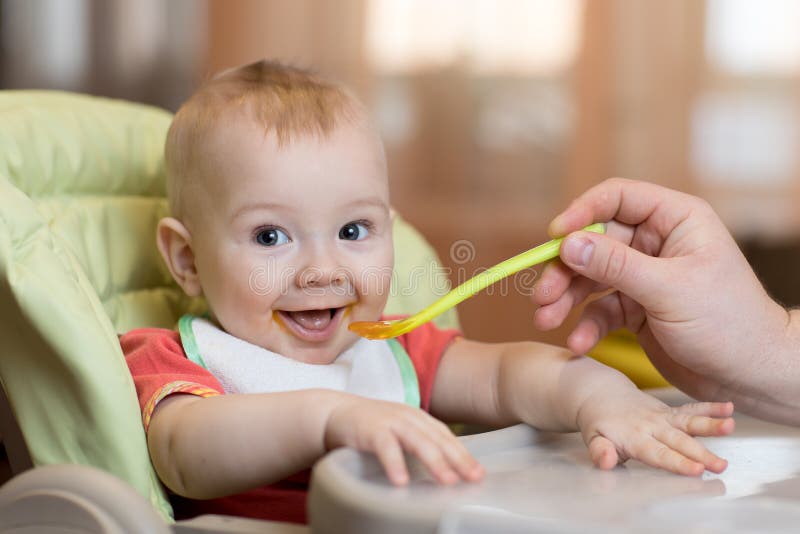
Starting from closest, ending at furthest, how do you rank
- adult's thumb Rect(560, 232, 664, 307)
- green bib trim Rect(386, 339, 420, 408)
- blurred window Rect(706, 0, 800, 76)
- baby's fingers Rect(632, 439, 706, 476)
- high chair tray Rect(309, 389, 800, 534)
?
high chair tray Rect(309, 389, 800, 534) → baby's fingers Rect(632, 439, 706, 476) → adult's thumb Rect(560, 232, 664, 307) → green bib trim Rect(386, 339, 420, 408) → blurred window Rect(706, 0, 800, 76)

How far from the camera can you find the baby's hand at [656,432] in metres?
0.75

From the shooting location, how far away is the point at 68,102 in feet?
3.76

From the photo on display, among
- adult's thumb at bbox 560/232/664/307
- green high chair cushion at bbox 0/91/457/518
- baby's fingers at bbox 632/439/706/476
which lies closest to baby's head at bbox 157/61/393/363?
green high chair cushion at bbox 0/91/457/518

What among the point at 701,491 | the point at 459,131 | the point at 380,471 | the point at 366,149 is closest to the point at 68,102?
the point at 366,149

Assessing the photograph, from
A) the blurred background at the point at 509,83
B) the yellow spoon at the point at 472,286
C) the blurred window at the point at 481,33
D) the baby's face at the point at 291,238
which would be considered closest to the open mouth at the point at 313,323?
the baby's face at the point at 291,238

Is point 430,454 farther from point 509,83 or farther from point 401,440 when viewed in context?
point 509,83

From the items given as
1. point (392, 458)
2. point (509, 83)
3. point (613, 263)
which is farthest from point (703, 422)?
point (509, 83)

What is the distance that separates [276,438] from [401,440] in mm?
124

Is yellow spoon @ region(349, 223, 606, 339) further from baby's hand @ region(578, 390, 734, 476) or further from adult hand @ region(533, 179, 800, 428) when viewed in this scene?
baby's hand @ region(578, 390, 734, 476)

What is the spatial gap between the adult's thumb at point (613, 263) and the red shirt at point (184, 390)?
0.32 meters

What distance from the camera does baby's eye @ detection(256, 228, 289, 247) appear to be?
953 millimetres

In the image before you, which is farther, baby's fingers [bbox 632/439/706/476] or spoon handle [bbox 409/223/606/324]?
spoon handle [bbox 409/223/606/324]

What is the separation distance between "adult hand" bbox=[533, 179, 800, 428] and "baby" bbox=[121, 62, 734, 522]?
0.06 meters

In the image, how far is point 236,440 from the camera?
0.78 m
